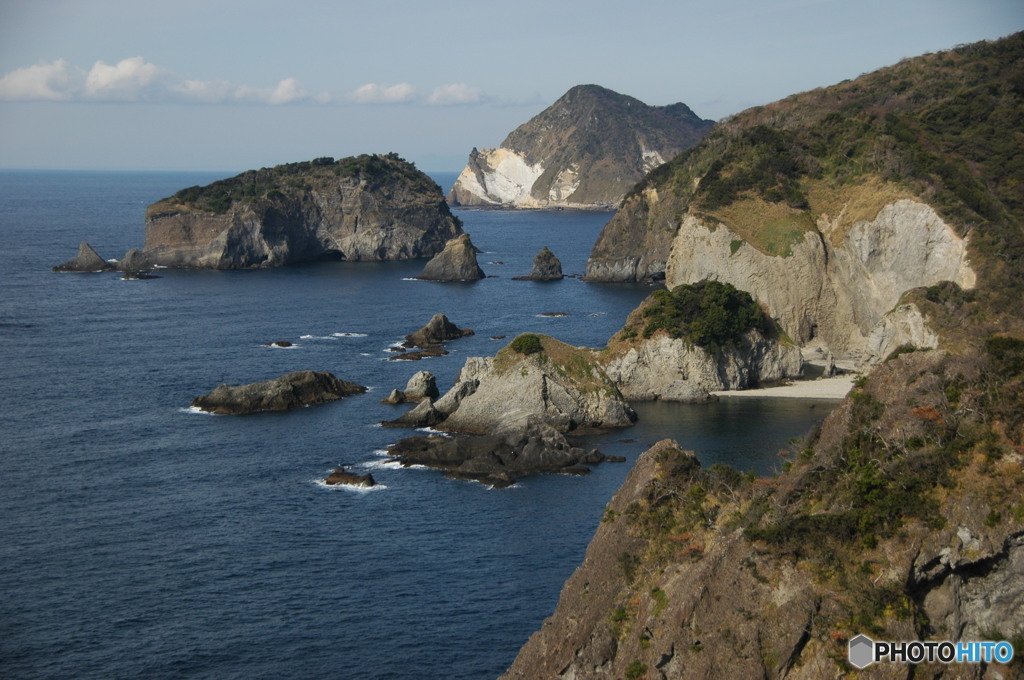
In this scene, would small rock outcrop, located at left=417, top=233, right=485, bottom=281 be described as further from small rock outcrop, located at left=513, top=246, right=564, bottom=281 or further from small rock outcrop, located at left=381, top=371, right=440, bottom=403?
small rock outcrop, located at left=381, top=371, right=440, bottom=403

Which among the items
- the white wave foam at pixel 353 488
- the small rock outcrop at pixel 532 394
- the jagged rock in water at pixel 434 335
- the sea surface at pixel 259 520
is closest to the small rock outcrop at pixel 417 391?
the sea surface at pixel 259 520

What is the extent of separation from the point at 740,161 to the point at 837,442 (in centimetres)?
9379

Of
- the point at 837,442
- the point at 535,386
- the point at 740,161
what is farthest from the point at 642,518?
the point at 740,161

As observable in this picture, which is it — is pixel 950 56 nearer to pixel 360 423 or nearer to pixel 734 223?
pixel 734 223

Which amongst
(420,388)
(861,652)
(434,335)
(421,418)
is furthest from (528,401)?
(861,652)

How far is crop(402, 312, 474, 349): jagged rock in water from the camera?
384 ft

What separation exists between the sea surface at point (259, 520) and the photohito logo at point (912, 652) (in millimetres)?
21040

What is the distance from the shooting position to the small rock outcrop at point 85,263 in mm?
175000

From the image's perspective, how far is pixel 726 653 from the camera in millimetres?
30344

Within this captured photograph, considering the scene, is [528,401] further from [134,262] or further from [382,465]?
[134,262]

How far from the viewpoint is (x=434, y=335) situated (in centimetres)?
11794

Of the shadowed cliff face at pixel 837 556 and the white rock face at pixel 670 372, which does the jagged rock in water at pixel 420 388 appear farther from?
the shadowed cliff face at pixel 837 556

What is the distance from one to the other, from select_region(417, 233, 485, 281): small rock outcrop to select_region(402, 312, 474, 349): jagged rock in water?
54.9 meters

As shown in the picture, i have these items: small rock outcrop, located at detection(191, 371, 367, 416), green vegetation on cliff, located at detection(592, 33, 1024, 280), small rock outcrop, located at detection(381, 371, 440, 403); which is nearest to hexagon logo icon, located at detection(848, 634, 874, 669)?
small rock outcrop, located at detection(381, 371, 440, 403)
